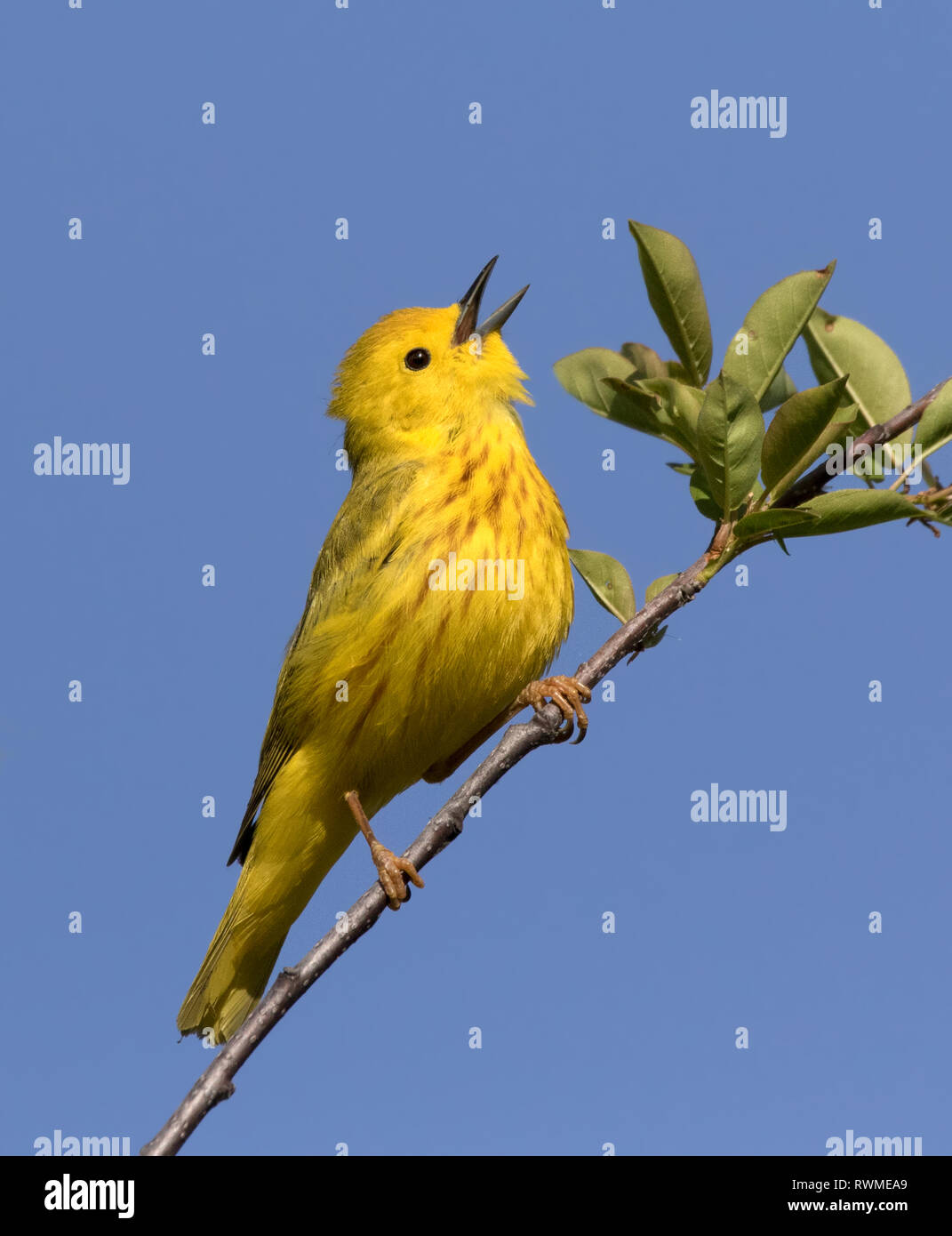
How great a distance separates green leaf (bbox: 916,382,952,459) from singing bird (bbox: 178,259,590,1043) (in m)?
1.46

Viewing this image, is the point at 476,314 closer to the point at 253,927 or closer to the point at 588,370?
the point at 588,370

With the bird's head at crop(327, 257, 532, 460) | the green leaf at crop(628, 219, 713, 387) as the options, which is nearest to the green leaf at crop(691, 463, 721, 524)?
the green leaf at crop(628, 219, 713, 387)

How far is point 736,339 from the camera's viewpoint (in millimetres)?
2887

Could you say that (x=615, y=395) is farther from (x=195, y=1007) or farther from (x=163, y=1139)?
(x=195, y=1007)

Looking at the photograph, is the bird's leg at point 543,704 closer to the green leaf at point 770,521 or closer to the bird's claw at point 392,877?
the bird's claw at point 392,877

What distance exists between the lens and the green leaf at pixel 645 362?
131 inches

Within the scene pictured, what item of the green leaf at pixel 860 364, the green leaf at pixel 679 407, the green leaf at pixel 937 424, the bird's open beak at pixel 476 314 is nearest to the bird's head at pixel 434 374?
the bird's open beak at pixel 476 314

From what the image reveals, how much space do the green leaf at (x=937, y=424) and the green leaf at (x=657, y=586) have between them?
689mm

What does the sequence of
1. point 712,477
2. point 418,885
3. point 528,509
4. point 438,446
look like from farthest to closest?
point 438,446, point 528,509, point 418,885, point 712,477

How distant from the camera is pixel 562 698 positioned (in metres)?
4.03

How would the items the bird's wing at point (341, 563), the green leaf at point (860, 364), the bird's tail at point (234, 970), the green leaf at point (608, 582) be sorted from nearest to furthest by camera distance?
the green leaf at point (860, 364) → the green leaf at point (608, 582) → the bird's wing at point (341, 563) → the bird's tail at point (234, 970)

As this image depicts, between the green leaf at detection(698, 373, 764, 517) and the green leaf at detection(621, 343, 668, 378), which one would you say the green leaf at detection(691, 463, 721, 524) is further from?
the green leaf at detection(621, 343, 668, 378)
